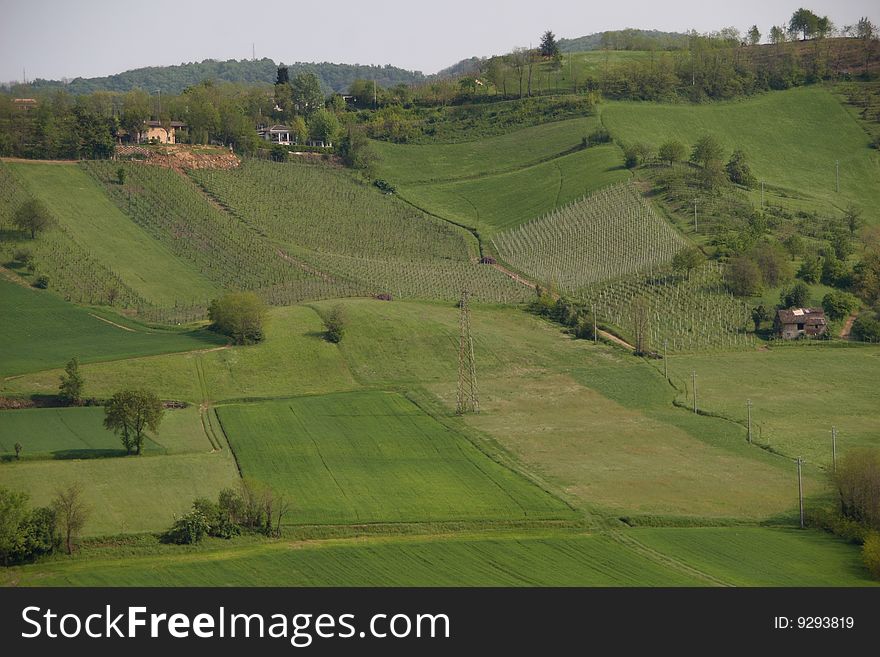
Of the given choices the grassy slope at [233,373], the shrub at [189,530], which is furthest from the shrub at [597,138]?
the shrub at [189,530]

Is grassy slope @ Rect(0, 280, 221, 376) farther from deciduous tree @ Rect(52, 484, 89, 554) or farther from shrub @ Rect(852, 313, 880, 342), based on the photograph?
shrub @ Rect(852, 313, 880, 342)

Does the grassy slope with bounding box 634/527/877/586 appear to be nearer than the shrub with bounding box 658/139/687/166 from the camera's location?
Yes

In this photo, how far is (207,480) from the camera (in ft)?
240

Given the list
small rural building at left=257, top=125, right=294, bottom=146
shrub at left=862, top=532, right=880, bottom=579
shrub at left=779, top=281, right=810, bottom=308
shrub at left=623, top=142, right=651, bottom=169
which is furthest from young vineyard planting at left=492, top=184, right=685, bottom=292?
shrub at left=862, top=532, right=880, bottom=579

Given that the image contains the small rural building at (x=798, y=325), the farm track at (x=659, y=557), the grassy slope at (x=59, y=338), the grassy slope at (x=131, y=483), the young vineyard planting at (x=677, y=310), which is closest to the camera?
the farm track at (x=659, y=557)

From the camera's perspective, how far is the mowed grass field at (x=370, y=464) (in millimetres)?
69500

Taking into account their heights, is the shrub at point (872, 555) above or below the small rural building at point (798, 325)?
below

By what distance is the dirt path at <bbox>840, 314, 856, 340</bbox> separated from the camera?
4422 inches

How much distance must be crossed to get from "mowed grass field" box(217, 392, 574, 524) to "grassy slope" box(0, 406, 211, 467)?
2715mm

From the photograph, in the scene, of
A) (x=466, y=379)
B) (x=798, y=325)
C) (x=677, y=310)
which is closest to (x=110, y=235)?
(x=466, y=379)

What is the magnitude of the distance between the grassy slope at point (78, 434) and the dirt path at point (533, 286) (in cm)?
3759

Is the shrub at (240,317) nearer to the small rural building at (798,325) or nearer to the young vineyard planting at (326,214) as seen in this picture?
the young vineyard planting at (326,214)

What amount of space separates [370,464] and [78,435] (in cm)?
1863

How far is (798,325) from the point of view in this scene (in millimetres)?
111875
